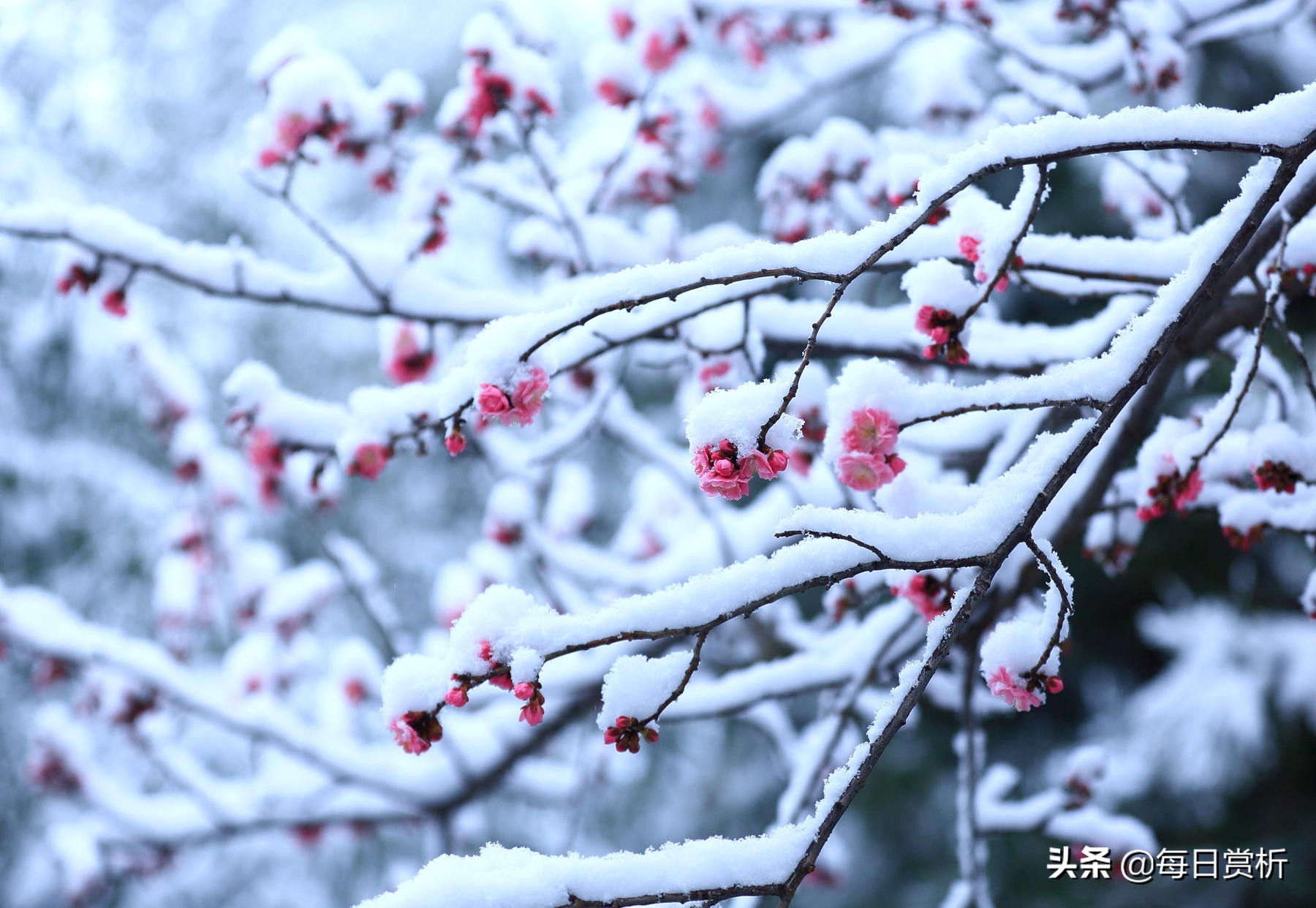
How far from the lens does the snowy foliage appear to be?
0.88 m

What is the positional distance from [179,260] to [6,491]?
402 cm

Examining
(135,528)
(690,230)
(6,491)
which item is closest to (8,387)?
(6,491)

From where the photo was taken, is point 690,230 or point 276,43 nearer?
point 276,43

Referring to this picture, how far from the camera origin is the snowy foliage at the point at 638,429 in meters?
0.88

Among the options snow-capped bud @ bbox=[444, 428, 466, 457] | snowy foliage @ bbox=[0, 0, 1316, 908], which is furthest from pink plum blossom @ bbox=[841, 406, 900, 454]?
snow-capped bud @ bbox=[444, 428, 466, 457]

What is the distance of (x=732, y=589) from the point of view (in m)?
0.84

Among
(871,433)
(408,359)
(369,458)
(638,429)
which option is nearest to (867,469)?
(871,433)

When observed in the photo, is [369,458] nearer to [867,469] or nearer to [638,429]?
[867,469]

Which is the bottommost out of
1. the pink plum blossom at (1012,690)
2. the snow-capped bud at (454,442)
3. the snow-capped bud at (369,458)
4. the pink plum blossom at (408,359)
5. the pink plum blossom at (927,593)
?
the pink plum blossom at (1012,690)

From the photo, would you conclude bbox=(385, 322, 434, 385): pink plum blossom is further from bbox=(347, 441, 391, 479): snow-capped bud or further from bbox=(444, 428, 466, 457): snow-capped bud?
bbox=(444, 428, 466, 457): snow-capped bud

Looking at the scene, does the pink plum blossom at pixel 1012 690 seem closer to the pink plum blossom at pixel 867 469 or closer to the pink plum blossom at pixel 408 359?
the pink plum blossom at pixel 867 469

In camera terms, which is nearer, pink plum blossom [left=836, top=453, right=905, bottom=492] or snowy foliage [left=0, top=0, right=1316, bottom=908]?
snowy foliage [left=0, top=0, right=1316, bottom=908]

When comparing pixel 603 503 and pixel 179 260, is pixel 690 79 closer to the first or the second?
pixel 179 260

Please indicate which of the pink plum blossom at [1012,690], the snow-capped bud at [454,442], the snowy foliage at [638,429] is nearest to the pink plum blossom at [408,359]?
the snowy foliage at [638,429]
